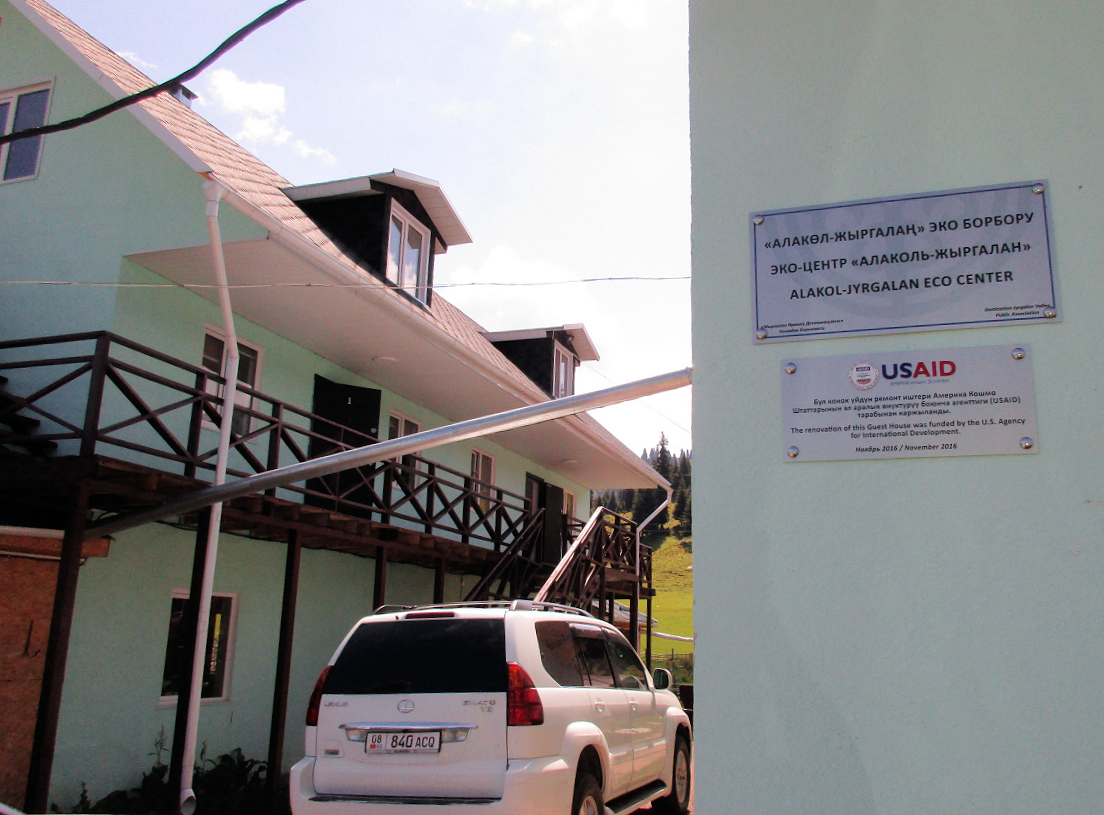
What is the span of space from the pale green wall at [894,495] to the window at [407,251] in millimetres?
11533

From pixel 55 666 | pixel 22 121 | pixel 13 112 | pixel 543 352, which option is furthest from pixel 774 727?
pixel 543 352

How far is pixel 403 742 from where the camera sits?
618 cm

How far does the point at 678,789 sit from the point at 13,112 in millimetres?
11123

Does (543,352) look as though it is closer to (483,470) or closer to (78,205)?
(483,470)

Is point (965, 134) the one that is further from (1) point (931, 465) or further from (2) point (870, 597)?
(2) point (870, 597)

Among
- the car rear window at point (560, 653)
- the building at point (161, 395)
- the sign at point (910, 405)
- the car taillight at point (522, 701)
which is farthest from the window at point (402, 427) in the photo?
the sign at point (910, 405)

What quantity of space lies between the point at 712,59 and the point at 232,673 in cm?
1095

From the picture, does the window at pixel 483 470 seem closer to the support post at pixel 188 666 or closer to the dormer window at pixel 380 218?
the dormer window at pixel 380 218

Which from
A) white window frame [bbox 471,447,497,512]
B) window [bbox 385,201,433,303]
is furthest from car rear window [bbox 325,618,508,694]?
white window frame [bbox 471,447,497,512]

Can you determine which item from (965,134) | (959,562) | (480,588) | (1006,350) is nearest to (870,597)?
(959,562)

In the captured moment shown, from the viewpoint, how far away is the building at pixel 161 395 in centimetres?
880

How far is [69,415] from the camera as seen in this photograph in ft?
32.5

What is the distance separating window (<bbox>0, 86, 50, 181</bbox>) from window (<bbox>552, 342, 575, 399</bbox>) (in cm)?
1157

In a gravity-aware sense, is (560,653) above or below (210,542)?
below
